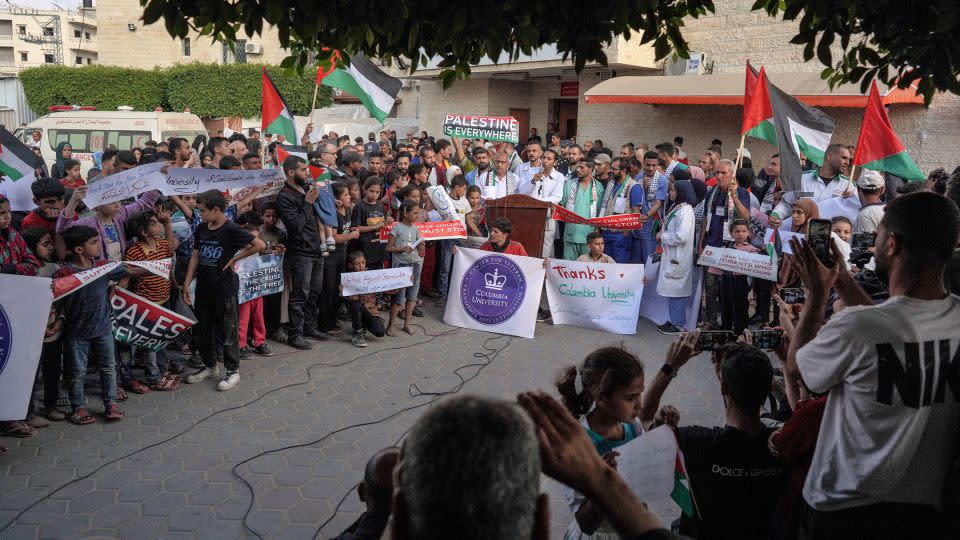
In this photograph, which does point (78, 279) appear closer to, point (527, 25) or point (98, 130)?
point (527, 25)

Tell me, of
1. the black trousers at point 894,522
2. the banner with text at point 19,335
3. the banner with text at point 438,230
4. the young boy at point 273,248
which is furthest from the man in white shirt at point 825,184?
the banner with text at point 19,335

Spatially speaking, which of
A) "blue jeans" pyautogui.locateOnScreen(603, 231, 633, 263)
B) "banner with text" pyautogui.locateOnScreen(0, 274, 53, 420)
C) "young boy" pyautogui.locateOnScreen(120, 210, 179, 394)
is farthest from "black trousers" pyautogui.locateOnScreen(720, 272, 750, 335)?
"banner with text" pyautogui.locateOnScreen(0, 274, 53, 420)

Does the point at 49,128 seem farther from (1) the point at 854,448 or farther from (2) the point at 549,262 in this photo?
(1) the point at 854,448

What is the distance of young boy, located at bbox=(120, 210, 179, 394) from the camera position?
651 centimetres

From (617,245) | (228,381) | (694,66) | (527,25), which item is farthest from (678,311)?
(694,66)

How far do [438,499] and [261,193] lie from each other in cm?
688

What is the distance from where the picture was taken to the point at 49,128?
1852cm

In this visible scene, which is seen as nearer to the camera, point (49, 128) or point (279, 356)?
point (279, 356)

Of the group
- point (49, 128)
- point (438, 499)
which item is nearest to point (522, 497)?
point (438, 499)

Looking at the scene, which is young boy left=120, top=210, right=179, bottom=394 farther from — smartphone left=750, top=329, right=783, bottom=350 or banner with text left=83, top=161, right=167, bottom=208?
smartphone left=750, top=329, right=783, bottom=350

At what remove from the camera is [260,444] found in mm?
5648

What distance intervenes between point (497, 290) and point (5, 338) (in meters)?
5.31

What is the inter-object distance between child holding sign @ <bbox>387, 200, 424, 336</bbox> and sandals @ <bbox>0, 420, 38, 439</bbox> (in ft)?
13.2

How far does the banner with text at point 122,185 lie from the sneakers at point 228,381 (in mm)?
1939
